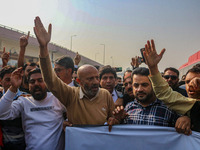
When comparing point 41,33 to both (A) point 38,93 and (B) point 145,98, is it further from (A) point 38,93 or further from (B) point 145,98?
(B) point 145,98

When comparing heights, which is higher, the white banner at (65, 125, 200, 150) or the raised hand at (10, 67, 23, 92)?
the raised hand at (10, 67, 23, 92)

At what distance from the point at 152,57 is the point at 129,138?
919 millimetres

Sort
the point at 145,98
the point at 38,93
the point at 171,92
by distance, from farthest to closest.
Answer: the point at 38,93 < the point at 145,98 < the point at 171,92

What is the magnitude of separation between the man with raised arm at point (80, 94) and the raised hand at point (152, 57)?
66cm

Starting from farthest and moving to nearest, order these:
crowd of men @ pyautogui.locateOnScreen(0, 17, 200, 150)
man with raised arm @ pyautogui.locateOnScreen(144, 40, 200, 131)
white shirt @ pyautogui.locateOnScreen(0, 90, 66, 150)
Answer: white shirt @ pyautogui.locateOnScreen(0, 90, 66, 150)
crowd of men @ pyautogui.locateOnScreen(0, 17, 200, 150)
man with raised arm @ pyautogui.locateOnScreen(144, 40, 200, 131)

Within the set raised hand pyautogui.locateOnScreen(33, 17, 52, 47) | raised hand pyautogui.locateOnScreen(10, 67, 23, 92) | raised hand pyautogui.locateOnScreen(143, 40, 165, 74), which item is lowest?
raised hand pyautogui.locateOnScreen(10, 67, 23, 92)

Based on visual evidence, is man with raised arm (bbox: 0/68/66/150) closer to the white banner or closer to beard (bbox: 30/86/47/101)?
beard (bbox: 30/86/47/101)

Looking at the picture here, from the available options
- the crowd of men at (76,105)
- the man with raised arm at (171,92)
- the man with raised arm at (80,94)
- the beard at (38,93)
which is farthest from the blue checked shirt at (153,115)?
the beard at (38,93)

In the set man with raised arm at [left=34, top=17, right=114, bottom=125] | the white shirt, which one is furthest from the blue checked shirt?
the white shirt

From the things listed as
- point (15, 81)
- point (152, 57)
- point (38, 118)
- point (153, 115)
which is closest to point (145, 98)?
point (153, 115)

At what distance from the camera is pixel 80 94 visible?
6.91 feet

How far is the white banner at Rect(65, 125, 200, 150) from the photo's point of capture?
172 cm

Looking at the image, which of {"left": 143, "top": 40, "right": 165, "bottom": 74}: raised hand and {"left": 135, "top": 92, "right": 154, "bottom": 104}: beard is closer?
{"left": 143, "top": 40, "right": 165, "bottom": 74}: raised hand

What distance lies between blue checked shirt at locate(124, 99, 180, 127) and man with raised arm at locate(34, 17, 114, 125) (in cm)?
32
